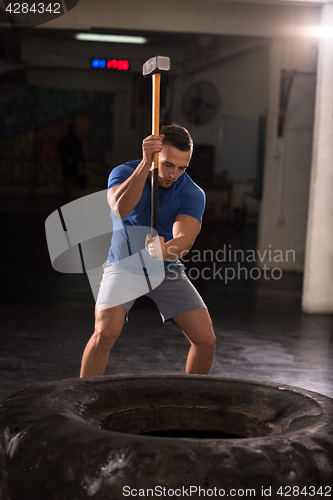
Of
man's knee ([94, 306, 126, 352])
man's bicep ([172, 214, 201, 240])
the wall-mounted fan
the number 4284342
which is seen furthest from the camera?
the wall-mounted fan

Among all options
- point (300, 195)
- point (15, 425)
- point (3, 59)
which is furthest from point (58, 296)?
point (3, 59)

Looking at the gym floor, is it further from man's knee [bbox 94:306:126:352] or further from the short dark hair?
the short dark hair

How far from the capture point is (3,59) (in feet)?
41.8

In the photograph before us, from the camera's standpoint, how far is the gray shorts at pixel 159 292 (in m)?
2.49

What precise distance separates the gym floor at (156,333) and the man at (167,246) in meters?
0.88

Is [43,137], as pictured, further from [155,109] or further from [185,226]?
[155,109]

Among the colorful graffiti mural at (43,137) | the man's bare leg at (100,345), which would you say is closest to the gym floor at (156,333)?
the man's bare leg at (100,345)

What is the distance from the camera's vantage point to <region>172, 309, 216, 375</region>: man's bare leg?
2.53 meters

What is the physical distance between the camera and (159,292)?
2.59m

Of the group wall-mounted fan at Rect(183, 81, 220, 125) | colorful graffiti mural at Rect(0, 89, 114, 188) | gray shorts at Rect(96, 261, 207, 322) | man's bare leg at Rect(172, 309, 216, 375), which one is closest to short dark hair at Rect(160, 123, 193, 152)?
gray shorts at Rect(96, 261, 207, 322)

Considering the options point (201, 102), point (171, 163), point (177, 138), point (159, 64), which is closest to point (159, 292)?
point (171, 163)

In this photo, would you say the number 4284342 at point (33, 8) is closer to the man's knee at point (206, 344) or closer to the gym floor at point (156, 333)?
the gym floor at point (156, 333)

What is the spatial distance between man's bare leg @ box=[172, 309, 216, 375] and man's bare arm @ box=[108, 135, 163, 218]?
0.53 m

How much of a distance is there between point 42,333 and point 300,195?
14.8 ft
